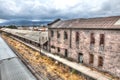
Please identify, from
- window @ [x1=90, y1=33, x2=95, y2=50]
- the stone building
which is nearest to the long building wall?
the stone building

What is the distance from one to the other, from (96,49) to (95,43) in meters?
0.79

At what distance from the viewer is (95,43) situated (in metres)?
19.0

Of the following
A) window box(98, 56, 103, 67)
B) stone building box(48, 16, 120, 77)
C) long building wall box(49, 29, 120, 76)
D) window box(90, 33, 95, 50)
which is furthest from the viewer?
window box(90, 33, 95, 50)

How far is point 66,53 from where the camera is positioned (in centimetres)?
2573

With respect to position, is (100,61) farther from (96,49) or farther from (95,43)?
(95,43)

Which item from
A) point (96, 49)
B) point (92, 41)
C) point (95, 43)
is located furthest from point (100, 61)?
point (92, 41)

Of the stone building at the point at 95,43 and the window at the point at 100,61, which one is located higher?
the stone building at the point at 95,43

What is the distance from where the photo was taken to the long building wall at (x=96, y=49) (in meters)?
16.4

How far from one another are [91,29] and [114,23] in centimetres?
323

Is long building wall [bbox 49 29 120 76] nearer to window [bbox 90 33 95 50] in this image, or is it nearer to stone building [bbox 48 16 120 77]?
stone building [bbox 48 16 120 77]

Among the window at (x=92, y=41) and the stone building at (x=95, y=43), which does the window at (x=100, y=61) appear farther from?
the window at (x=92, y=41)

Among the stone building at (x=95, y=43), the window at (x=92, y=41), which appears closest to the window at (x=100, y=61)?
the stone building at (x=95, y=43)

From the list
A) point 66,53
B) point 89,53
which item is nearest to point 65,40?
point 66,53

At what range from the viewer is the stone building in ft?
54.3
